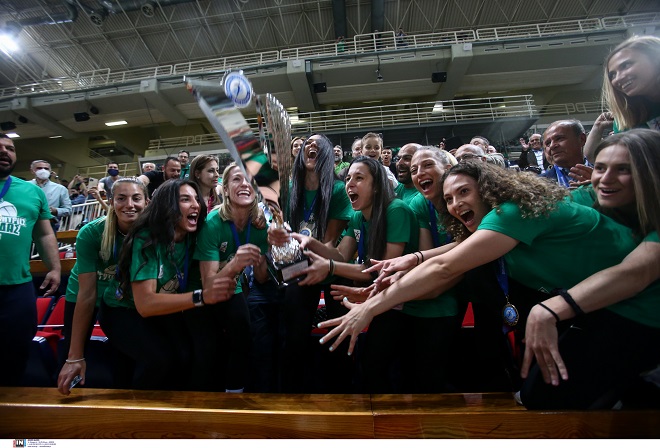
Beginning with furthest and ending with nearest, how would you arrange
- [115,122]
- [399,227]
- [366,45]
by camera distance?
[115,122], [366,45], [399,227]

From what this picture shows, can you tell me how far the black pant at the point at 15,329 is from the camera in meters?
1.52

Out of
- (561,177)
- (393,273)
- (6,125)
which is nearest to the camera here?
(393,273)

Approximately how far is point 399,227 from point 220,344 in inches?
42.8

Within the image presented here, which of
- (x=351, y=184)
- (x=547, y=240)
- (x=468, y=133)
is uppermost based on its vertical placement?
(x=468, y=133)

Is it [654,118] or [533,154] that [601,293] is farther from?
[533,154]

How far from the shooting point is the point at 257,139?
3.20ft

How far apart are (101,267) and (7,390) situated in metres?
0.59

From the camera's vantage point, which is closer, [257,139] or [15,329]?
[257,139]

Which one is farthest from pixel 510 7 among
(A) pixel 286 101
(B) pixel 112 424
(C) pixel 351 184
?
(B) pixel 112 424

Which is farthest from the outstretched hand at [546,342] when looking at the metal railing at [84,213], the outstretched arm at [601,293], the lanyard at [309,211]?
the metal railing at [84,213]

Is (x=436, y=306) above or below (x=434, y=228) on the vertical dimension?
below

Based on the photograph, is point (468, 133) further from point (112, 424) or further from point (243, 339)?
point (112, 424)

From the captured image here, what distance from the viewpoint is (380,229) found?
1463mm

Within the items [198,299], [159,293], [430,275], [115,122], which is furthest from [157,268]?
[115,122]
